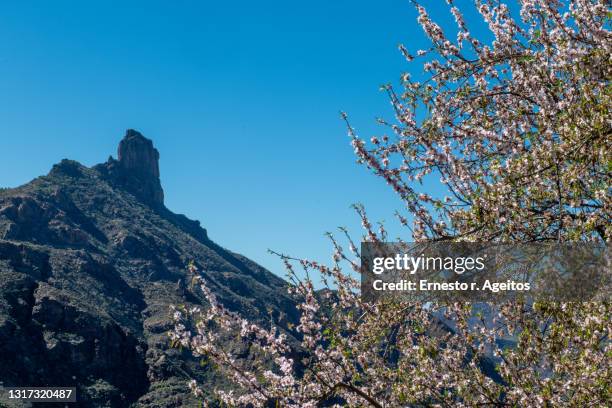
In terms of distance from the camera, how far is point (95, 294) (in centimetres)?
13262

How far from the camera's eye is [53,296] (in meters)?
110

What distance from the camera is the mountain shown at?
9775 cm

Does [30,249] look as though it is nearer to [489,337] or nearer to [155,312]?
[155,312]

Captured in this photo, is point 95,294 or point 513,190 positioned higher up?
point 95,294

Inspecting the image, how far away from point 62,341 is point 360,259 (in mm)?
104690

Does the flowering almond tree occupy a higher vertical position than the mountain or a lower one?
lower

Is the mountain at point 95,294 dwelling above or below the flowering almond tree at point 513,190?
above

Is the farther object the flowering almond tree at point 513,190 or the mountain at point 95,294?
the mountain at point 95,294

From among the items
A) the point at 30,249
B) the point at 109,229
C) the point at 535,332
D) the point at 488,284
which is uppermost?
the point at 109,229

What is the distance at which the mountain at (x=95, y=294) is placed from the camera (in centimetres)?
9775

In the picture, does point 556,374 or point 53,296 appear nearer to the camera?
point 556,374

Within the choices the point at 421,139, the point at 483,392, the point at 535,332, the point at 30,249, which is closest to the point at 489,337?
the point at 483,392

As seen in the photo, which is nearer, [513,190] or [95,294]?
[513,190]

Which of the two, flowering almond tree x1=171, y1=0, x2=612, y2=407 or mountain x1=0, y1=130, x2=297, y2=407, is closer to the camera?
flowering almond tree x1=171, y1=0, x2=612, y2=407
